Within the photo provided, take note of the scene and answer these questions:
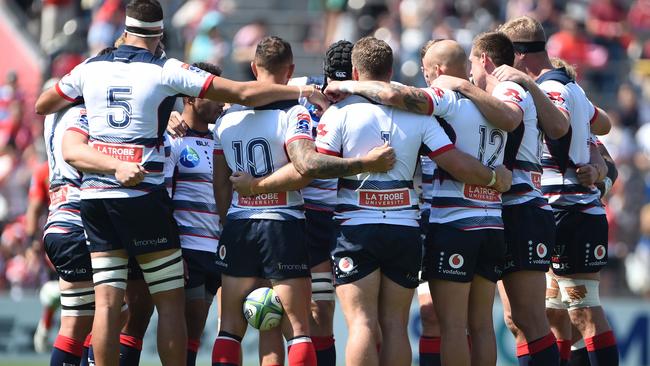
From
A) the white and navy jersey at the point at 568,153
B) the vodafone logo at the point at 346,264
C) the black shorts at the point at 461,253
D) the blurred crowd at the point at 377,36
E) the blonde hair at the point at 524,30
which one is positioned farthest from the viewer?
the blurred crowd at the point at 377,36

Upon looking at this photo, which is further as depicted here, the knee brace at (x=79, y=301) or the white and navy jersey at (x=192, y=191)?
the white and navy jersey at (x=192, y=191)

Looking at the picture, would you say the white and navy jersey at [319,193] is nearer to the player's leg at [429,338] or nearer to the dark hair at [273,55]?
the dark hair at [273,55]

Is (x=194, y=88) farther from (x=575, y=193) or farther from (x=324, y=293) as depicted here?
(x=575, y=193)

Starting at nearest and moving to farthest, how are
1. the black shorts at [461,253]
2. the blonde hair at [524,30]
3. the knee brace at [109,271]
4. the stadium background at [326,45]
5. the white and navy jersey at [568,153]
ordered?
the black shorts at [461,253] → the knee brace at [109,271] → the blonde hair at [524,30] → the white and navy jersey at [568,153] → the stadium background at [326,45]

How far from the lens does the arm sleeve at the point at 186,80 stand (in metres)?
8.82

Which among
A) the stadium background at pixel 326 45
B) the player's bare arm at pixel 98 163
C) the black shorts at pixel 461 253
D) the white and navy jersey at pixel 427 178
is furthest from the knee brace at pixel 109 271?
the stadium background at pixel 326 45

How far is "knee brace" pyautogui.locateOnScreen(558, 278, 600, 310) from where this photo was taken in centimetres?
990

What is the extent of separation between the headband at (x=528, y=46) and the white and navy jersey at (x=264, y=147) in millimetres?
1879

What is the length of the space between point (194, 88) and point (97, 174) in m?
0.95

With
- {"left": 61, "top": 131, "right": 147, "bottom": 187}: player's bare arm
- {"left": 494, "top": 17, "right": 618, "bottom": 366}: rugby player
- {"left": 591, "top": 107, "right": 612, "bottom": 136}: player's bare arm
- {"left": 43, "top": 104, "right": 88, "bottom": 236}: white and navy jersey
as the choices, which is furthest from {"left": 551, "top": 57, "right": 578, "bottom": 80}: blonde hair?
{"left": 43, "top": 104, "right": 88, "bottom": 236}: white and navy jersey

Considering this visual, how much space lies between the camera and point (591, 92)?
2030 centimetres

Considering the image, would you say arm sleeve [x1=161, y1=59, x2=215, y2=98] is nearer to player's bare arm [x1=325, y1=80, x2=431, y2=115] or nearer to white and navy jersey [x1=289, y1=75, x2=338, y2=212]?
player's bare arm [x1=325, y1=80, x2=431, y2=115]

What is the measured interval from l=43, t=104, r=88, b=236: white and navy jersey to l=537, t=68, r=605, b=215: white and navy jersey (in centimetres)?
367

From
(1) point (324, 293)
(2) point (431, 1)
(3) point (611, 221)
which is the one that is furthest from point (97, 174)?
(2) point (431, 1)
